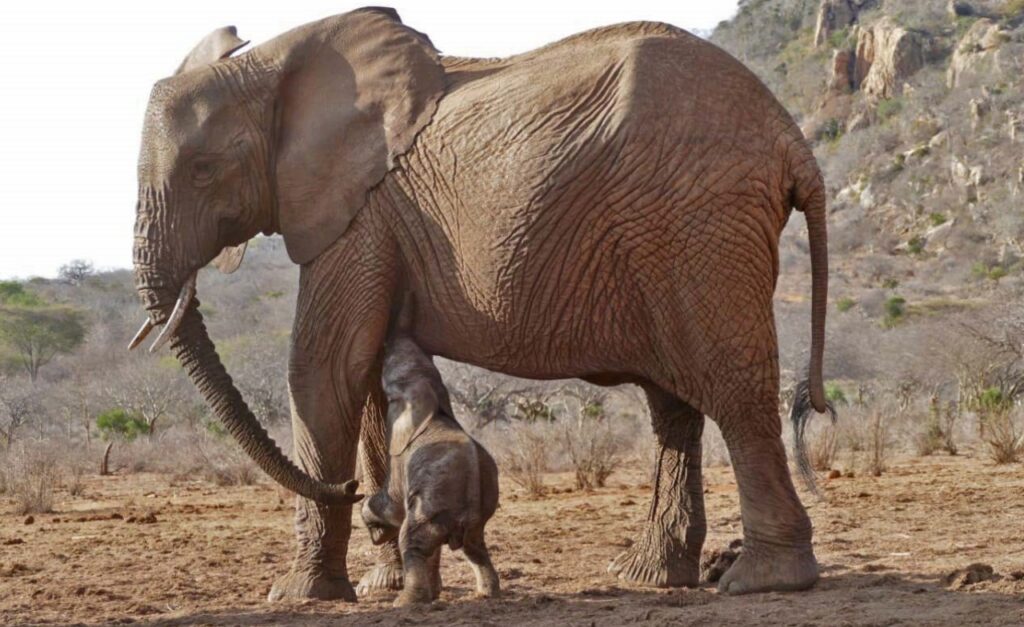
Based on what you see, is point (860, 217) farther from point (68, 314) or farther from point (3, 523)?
point (3, 523)

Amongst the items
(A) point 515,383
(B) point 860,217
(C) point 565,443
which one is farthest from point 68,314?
(B) point 860,217

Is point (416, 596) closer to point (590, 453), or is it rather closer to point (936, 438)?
point (590, 453)

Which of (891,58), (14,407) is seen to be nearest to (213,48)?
(14,407)

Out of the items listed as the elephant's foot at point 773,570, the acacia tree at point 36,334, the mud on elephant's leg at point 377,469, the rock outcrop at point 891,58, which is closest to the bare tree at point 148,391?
the acacia tree at point 36,334

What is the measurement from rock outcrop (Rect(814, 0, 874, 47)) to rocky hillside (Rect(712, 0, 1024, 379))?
0.06 m

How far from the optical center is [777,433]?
7.15 metres

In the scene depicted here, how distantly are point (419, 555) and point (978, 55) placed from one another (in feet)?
180

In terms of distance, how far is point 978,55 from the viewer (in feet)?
189

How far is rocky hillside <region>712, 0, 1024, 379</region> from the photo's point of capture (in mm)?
37781

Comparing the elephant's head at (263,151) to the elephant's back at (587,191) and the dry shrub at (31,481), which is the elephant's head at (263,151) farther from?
the dry shrub at (31,481)

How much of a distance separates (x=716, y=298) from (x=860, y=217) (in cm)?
4799

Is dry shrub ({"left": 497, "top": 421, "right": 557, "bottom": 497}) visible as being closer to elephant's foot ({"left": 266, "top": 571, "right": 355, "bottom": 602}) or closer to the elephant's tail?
the elephant's tail

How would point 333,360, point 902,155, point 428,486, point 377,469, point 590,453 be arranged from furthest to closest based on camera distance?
point 902,155 < point 590,453 < point 377,469 < point 333,360 < point 428,486

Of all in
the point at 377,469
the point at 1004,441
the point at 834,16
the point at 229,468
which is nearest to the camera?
the point at 377,469
